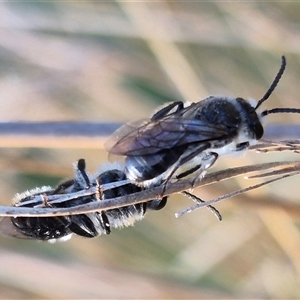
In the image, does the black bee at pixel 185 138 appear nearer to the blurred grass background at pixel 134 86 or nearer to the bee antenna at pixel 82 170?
the bee antenna at pixel 82 170

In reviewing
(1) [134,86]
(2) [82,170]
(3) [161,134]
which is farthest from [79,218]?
(1) [134,86]

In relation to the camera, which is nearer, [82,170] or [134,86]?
[82,170]

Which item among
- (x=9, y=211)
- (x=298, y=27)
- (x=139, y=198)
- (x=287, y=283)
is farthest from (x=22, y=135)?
(x=287, y=283)

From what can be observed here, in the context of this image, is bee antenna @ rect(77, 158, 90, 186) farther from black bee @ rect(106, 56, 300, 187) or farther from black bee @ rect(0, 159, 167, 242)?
black bee @ rect(106, 56, 300, 187)

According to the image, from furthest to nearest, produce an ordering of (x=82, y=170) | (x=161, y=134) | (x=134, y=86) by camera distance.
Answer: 1. (x=134, y=86)
2. (x=82, y=170)
3. (x=161, y=134)

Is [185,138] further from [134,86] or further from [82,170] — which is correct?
[134,86]

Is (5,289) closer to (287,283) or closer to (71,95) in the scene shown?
(71,95)

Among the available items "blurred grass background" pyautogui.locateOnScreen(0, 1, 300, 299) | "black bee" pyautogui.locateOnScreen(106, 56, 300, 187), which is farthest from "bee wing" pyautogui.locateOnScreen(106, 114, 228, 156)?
"blurred grass background" pyautogui.locateOnScreen(0, 1, 300, 299)
